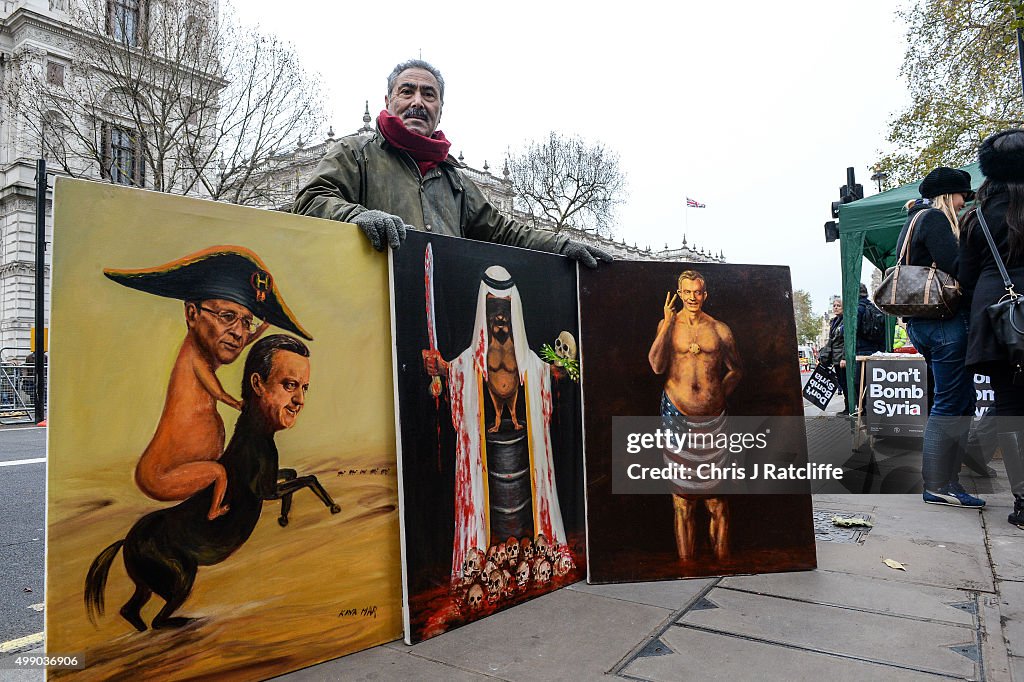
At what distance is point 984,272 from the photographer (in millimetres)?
4102

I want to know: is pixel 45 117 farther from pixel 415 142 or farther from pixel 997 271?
pixel 997 271

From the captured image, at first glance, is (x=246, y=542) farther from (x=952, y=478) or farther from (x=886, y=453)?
(x=886, y=453)

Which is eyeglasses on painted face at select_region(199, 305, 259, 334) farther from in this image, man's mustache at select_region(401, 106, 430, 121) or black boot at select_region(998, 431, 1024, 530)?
black boot at select_region(998, 431, 1024, 530)

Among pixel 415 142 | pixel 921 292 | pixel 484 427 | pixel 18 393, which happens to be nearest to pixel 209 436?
pixel 484 427

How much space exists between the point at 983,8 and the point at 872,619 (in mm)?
20788

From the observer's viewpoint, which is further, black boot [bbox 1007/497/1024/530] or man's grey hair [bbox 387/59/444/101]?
black boot [bbox 1007/497/1024/530]

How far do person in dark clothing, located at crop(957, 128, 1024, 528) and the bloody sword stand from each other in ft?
10.5

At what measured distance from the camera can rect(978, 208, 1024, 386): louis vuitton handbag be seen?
12.1 ft

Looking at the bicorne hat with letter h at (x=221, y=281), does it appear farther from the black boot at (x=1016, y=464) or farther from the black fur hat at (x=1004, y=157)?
the black fur hat at (x=1004, y=157)

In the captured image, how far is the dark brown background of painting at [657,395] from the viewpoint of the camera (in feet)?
9.97

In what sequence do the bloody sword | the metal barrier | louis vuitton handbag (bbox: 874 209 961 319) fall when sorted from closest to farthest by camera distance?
the bloody sword
louis vuitton handbag (bbox: 874 209 961 319)
the metal barrier

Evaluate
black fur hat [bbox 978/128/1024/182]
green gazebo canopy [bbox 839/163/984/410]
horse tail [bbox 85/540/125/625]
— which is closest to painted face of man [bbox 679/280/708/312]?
black fur hat [bbox 978/128/1024/182]

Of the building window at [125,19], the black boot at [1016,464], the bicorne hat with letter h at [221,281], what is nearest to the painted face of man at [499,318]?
the bicorne hat with letter h at [221,281]

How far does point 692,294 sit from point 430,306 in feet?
4.28
